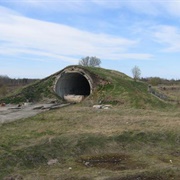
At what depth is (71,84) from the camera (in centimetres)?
3316

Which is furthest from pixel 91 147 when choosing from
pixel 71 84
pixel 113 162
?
pixel 71 84

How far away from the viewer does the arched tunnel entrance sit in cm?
2878

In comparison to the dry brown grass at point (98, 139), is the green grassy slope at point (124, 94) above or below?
above

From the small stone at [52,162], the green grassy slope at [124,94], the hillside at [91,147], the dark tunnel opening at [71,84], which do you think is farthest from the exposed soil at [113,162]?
the dark tunnel opening at [71,84]

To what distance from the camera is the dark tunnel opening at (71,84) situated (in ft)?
98.9

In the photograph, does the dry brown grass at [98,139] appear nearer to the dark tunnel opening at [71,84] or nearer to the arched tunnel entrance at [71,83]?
the arched tunnel entrance at [71,83]

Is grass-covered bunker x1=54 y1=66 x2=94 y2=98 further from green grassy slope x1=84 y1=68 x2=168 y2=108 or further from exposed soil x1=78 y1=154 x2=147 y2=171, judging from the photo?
exposed soil x1=78 y1=154 x2=147 y2=171

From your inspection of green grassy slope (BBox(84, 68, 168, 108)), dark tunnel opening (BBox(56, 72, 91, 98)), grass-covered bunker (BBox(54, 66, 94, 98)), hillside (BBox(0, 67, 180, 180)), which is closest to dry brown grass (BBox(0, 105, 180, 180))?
hillside (BBox(0, 67, 180, 180))

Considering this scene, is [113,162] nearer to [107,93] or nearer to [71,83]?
[107,93]

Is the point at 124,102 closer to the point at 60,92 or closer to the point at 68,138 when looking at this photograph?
the point at 60,92

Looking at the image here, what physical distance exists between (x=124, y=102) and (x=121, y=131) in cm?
1009

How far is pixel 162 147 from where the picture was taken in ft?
43.0

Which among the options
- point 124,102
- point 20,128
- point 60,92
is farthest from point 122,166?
point 60,92

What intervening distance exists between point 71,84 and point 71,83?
0.16 meters
